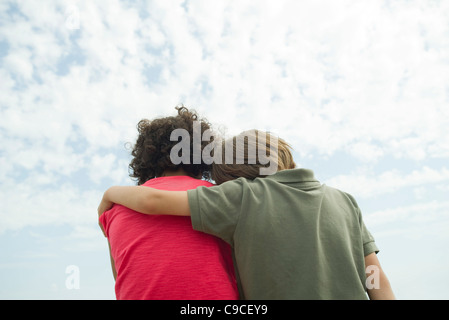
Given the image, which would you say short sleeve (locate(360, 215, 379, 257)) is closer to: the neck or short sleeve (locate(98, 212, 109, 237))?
the neck

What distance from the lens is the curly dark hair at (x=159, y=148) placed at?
7.89ft

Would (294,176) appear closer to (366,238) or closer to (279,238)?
(279,238)

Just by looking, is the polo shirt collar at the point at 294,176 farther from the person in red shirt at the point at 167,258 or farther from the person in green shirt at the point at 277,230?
the person in red shirt at the point at 167,258

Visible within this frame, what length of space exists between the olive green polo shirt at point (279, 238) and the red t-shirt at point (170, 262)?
10 centimetres

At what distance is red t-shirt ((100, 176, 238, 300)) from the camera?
1.91 meters

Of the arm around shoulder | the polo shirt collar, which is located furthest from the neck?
the polo shirt collar

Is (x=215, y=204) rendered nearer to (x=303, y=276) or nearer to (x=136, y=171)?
(x=303, y=276)

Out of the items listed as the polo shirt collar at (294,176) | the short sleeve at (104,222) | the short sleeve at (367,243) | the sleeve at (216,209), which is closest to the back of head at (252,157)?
the polo shirt collar at (294,176)

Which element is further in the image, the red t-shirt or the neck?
the neck

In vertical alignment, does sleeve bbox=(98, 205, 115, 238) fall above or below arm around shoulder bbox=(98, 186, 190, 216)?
below

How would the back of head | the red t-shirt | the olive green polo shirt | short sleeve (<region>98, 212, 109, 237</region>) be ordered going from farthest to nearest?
short sleeve (<region>98, 212, 109, 237</region>)
the back of head
the red t-shirt
the olive green polo shirt

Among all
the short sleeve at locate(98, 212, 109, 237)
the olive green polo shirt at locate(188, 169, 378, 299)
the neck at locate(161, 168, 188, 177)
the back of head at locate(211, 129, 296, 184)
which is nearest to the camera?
the olive green polo shirt at locate(188, 169, 378, 299)
